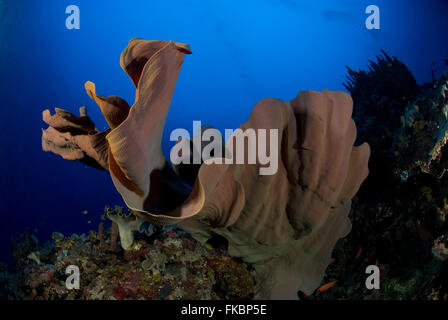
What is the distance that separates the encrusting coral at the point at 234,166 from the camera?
1495 mm

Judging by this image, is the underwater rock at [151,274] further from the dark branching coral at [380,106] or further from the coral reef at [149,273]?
the dark branching coral at [380,106]

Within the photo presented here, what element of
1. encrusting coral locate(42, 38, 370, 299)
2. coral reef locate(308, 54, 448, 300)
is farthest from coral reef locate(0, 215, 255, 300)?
coral reef locate(308, 54, 448, 300)

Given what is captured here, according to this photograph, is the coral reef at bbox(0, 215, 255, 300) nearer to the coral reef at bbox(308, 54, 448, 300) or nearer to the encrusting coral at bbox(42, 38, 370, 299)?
the encrusting coral at bbox(42, 38, 370, 299)

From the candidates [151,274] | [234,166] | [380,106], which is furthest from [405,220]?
[380,106]

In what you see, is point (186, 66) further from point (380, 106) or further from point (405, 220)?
point (405, 220)

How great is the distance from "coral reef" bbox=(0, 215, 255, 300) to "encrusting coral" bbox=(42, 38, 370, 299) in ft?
0.93

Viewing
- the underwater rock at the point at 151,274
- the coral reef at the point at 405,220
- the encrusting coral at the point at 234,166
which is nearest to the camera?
the encrusting coral at the point at 234,166

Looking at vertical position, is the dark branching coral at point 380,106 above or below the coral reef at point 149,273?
above

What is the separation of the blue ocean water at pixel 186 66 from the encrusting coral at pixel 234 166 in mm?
9322

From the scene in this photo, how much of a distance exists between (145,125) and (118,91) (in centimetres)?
8221

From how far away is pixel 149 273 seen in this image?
98.7 inches

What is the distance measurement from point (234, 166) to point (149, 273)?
5.05 feet

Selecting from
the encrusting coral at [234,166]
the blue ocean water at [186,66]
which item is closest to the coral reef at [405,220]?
the encrusting coral at [234,166]
